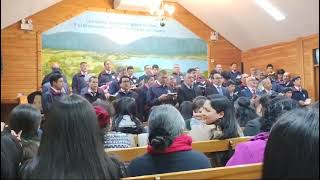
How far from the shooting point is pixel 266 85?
9.16 meters

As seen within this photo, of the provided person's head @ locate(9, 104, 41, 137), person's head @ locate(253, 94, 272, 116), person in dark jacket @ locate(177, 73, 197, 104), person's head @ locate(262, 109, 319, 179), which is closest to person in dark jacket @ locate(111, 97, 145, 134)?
person's head @ locate(253, 94, 272, 116)

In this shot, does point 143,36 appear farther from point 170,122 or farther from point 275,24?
point 170,122

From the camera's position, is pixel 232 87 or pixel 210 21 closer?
pixel 232 87

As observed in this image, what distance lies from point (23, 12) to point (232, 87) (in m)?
4.89

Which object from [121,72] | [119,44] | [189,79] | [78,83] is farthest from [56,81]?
[119,44]

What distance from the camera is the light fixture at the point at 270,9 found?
1107 centimetres

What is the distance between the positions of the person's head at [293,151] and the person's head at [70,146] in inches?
33.8

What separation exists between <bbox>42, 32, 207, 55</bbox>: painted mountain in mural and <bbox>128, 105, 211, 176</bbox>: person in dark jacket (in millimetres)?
8868

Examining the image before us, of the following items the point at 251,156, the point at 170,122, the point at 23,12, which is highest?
the point at 23,12

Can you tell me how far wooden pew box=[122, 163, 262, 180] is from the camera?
1714 millimetres

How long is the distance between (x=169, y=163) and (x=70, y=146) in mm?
718

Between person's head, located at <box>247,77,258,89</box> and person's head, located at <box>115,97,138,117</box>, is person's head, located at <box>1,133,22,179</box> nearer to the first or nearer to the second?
person's head, located at <box>115,97,138,117</box>

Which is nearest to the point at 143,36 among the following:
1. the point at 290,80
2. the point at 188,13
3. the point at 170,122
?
the point at 188,13

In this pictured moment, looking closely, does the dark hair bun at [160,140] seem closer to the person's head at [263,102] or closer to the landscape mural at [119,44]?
the person's head at [263,102]
